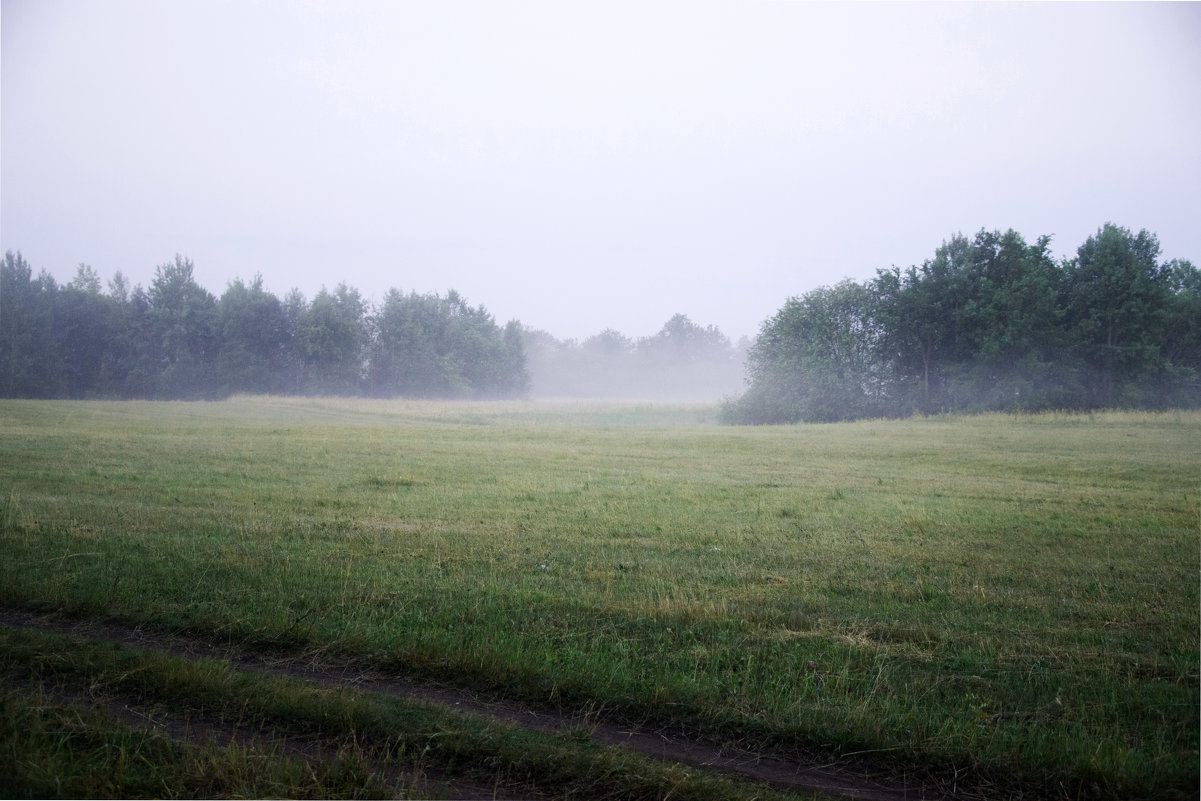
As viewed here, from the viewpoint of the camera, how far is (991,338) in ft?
91.8

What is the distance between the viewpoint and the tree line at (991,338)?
19484mm

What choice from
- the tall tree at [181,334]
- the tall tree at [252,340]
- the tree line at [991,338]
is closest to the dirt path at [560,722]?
the tree line at [991,338]

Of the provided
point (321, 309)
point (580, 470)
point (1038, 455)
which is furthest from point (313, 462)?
point (321, 309)

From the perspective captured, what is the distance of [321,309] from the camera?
73875 millimetres

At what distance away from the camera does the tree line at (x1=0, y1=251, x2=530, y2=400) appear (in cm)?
3266

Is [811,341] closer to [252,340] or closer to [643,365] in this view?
[252,340]

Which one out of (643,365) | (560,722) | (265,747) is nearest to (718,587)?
(560,722)

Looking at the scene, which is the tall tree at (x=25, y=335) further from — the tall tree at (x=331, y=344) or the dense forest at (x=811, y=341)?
the tall tree at (x=331, y=344)

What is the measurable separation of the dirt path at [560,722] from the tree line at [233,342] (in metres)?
26.4

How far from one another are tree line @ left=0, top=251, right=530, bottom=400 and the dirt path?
26450 millimetres

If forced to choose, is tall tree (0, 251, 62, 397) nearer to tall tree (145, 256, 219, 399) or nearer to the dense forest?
the dense forest

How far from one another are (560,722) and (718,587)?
3.48m

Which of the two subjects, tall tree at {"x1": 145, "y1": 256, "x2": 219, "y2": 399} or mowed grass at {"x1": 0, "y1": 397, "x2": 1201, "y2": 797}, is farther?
tall tree at {"x1": 145, "y1": 256, "x2": 219, "y2": 399}

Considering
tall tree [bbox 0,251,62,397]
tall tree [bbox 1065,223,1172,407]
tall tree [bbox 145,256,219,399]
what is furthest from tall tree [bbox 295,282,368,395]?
tall tree [bbox 1065,223,1172,407]
